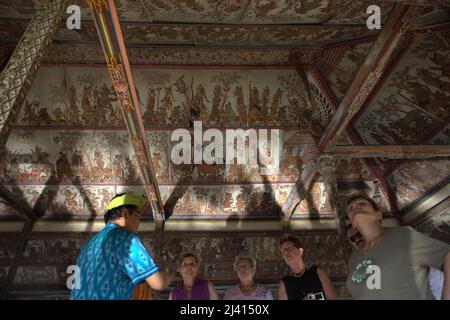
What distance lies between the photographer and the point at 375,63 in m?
5.37

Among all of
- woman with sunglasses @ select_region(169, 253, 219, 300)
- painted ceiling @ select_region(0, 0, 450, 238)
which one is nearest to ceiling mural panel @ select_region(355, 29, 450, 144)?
painted ceiling @ select_region(0, 0, 450, 238)

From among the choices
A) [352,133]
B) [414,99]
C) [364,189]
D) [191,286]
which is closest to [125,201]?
[191,286]

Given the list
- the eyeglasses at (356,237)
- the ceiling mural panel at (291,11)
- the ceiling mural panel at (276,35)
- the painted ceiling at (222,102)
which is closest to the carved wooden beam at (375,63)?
the painted ceiling at (222,102)

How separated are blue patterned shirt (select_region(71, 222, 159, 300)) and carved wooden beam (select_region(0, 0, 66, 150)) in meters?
1.00

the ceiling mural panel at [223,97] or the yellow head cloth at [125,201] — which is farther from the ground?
the ceiling mural panel at [223,97]

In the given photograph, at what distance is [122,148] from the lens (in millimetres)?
9789

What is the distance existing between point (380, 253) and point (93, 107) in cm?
795

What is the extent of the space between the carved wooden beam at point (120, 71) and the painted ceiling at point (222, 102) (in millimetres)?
1817

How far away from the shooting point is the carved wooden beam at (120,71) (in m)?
4.06

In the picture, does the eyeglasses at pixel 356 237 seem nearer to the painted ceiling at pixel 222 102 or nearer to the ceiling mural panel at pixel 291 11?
the painted ceiling at pixel 222 102

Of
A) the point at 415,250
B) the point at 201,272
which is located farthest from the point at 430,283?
the point at 201,272

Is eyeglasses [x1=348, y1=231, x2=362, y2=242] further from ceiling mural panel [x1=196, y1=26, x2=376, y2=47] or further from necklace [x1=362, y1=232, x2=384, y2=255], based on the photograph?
ceiling mural panel [x1=196, y1=26, x2=376, y2=47]

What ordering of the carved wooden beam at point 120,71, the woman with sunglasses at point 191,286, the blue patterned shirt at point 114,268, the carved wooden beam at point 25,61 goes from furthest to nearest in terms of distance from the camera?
1. the carved wooden beam at point 120,71
2. the woman with sunglasses at point 191,286
3. the carved wooden beam at point 25,61
4. the blue patterned shirt at point 114,268
